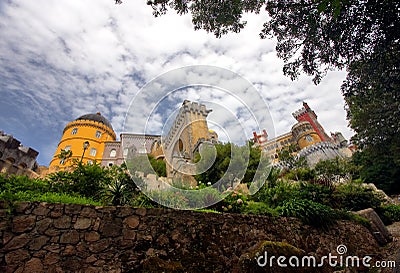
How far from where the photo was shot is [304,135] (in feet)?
143

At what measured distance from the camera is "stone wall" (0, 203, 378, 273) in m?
3.25

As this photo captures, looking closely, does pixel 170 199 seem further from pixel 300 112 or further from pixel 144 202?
pixel 300 112

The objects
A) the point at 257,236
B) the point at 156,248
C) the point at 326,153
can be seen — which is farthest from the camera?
the point at 326,153

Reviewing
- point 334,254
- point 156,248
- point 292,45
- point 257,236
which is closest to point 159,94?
point 156,248

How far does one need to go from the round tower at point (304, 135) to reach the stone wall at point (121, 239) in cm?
4251

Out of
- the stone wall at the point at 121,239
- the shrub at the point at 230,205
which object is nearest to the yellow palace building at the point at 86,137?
the shrub at the point at 230,205

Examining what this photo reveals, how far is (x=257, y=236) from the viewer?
541 centimetres

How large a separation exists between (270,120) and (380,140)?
12701 millimetres

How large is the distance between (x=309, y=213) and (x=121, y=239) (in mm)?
6056

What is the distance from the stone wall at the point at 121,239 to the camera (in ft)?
10.7

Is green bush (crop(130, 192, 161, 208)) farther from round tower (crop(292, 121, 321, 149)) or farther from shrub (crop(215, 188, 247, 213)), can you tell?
round tower (crop(292, 121, 321, 149))

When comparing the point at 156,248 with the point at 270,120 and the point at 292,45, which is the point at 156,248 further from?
the point at 292,45

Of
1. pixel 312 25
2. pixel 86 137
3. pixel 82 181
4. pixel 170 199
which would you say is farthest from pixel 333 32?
pixel 86 137

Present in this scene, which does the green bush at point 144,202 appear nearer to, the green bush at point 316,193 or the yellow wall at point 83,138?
the green bush at point 316,193
